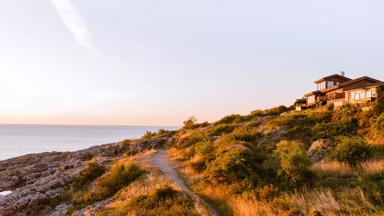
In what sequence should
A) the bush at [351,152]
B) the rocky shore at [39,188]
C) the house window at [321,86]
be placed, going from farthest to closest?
the house window at [321,86] → the rocky shore at [39,188] → the bush at [351,152]

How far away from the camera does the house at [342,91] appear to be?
1362 inches

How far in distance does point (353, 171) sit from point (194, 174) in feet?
33.9

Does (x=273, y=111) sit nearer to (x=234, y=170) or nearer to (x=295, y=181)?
(x=234, y=170)

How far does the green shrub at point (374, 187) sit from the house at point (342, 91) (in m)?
26.9

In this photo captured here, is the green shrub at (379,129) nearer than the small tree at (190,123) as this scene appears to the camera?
Yes

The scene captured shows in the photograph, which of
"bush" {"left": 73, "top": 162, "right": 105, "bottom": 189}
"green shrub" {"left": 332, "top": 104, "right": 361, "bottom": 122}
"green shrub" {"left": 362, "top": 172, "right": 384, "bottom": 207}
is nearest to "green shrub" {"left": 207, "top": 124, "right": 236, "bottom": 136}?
"green shrub" {"left": 332, "top": 104, "right": 361, "bottom": 122}

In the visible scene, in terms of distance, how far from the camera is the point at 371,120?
26.0m

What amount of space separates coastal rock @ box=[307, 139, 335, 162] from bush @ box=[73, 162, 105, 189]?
720 inches

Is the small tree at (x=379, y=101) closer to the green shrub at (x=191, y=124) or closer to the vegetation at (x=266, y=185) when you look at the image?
the vegetation at (x=266, y=185)

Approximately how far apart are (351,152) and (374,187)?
5.30 meters

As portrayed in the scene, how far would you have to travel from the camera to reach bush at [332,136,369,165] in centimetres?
1427

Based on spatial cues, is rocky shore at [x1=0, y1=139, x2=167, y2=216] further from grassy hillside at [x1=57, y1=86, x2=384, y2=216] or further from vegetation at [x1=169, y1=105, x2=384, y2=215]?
vegetation at [x1=169, y1=105, x2=384, y2=215]

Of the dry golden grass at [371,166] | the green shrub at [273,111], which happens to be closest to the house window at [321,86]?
the green shrub at [273,111]

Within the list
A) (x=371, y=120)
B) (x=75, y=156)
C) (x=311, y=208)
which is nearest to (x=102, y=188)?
(x=311, y=208)
